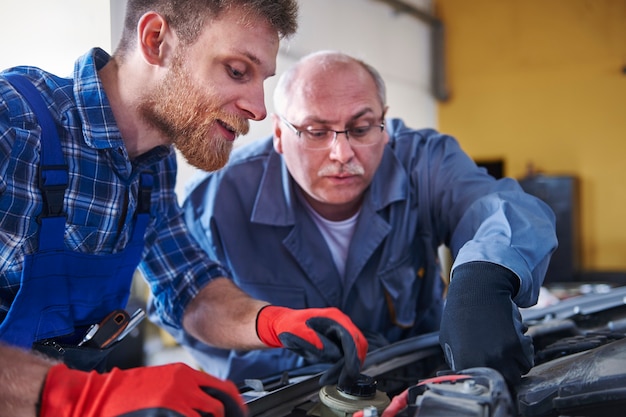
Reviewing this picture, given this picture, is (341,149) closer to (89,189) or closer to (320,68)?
(320,68)

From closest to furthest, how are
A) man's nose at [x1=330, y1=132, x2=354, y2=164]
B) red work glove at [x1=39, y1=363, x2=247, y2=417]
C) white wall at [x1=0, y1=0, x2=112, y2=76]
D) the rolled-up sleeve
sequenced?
red work glove at [x1=39, y1=363, x2=247, y2=417] → the rolled-up sleeve → white wall at [x1=0, y1=0, x2=112, y2=76] → man's nose at [x1=330, y1=132, x2=354, y2=164]

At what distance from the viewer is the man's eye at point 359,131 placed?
5.28 ft

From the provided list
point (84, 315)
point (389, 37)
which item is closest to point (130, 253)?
point (84, 315)

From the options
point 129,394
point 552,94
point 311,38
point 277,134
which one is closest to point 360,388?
point 129,394

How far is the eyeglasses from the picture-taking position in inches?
63.2

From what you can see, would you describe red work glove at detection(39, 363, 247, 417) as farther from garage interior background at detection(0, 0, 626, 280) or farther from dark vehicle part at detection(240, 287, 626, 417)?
garage interior background at detection(0, 0, 626, 280)

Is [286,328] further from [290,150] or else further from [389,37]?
[389,37]

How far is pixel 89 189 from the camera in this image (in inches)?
45.9

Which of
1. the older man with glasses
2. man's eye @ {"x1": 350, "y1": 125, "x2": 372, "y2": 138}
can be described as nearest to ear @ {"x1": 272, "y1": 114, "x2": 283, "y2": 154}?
the older man with glasses

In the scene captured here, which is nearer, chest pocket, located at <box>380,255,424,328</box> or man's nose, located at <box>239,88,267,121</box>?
man's nose, located at <box>239,88,267,121</box>

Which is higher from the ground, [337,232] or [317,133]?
[317,133]

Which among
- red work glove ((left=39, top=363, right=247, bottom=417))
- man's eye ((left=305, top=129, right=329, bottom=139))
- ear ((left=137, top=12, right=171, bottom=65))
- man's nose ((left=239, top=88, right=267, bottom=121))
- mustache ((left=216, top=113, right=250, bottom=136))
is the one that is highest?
ear ((left=137, top=12, right=171, bottom=65))

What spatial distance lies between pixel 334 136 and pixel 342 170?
0.10 metres

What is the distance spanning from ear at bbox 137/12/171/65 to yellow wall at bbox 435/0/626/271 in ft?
15.1
